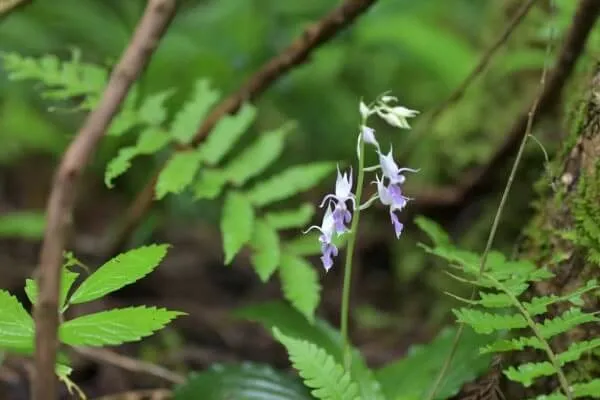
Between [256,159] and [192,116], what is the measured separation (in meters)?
0.21

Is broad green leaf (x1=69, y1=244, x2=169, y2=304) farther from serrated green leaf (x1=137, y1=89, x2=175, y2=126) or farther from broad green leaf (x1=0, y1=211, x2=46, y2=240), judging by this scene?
broad green leaf (x1=0, y1=211, x2=46, y2=240)

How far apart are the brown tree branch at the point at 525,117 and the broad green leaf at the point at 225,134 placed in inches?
30.2

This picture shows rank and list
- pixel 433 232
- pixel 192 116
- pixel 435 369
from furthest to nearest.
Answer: pixel 192 116 → pixel 435 369 → pixel 433 232

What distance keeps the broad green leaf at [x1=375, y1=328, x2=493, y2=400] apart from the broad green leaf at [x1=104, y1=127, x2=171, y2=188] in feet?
2.60

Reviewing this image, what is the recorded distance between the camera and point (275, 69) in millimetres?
2152

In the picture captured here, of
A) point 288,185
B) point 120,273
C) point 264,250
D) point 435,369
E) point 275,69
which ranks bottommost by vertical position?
point 435,369

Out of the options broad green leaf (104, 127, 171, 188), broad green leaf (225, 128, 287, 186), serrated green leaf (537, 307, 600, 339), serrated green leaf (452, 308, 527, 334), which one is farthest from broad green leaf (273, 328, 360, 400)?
broad green leaf (225, 128, 287, 186)

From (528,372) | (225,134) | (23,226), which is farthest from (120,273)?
(23,226)

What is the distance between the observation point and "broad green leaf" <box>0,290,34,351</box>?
1.29 m

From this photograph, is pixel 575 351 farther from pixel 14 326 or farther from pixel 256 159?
pixel 256 159

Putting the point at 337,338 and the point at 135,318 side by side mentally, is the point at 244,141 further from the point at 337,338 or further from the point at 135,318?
the point at 135,318

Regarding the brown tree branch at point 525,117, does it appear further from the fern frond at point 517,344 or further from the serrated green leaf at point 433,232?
the fern frond at point 517,344

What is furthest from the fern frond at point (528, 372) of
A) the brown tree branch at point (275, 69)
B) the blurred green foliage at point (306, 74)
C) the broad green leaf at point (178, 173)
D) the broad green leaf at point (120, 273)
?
the blurred green foliage at point (306, 74)

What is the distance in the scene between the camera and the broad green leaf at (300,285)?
6.23 ft
